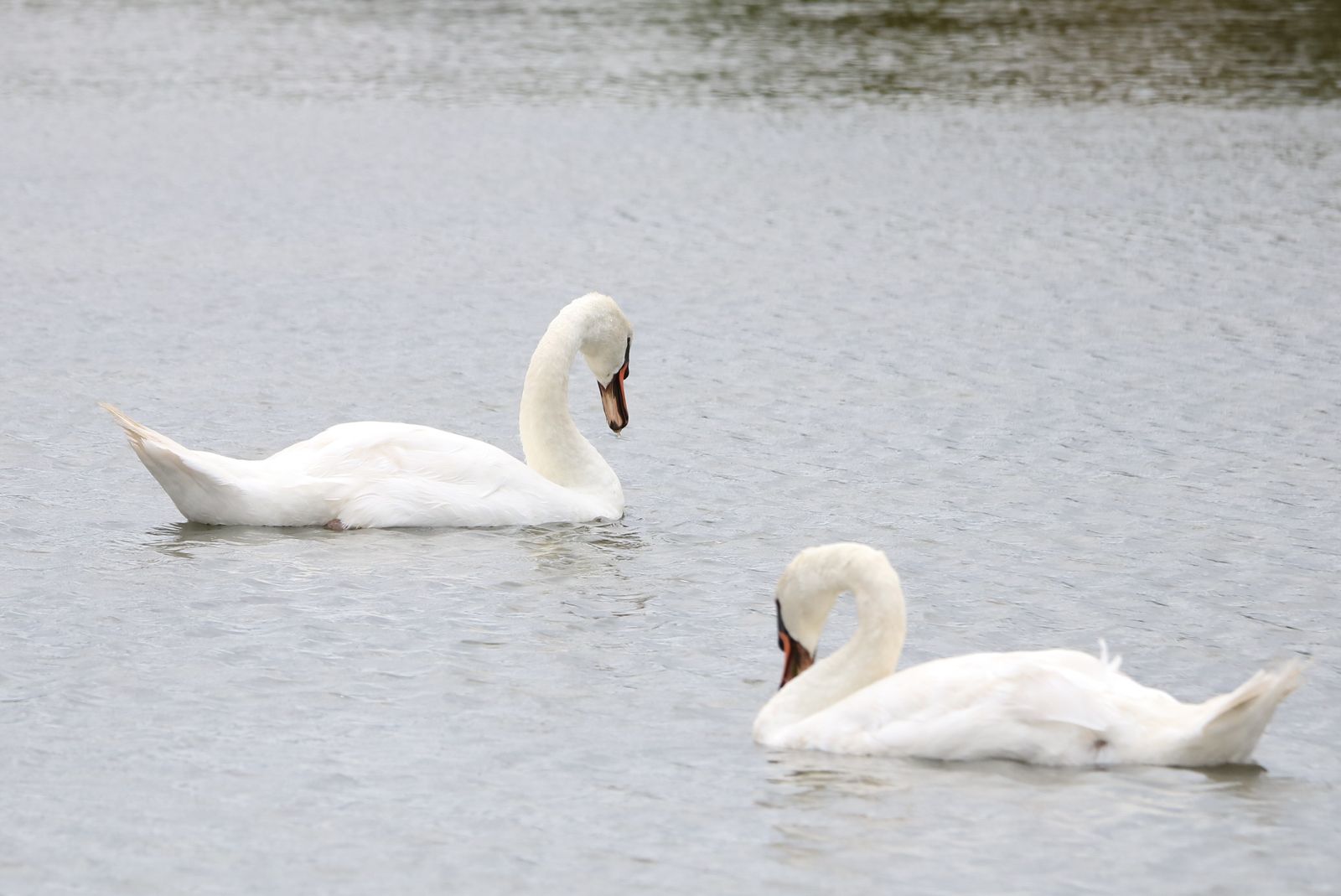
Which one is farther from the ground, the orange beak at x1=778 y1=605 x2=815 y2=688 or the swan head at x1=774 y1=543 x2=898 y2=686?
the swan head at x1=774 y1=543 x2=898 y2=686

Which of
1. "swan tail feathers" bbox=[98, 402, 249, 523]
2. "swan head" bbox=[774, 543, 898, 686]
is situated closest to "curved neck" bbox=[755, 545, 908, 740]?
"swan head" bbox=[774, 543, 898, 686]

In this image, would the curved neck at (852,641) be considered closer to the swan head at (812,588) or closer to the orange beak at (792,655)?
the swan head at (812,588)

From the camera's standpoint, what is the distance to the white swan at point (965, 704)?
316 inches

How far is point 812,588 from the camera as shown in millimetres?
8562

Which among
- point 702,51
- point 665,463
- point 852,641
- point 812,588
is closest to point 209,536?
point 665,463

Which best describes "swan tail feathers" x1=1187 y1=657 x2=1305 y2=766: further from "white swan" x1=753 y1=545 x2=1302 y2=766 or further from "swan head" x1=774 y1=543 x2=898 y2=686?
"swan head" x1=774 y1=543 x2=898 y2=686

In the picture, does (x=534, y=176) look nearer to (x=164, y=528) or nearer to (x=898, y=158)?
(x=898, y=158)

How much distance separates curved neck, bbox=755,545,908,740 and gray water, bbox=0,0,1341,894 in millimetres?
251

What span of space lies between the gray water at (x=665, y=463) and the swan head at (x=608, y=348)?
2.26 feet

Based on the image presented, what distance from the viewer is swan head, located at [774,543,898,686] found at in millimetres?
8453

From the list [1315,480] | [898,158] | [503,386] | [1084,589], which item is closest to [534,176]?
[898,158]

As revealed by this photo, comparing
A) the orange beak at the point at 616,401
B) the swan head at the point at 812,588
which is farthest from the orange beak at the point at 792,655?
the orange beak at the point at 616,401

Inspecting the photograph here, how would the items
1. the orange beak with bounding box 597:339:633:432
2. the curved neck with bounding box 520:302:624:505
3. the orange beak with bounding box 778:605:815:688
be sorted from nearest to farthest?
the orange beak with bounding box 778:605:815:688, the curved neck with bounding box 520:302:624:505, the orange beak with bounding box 597:339:633:432

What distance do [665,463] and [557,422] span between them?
5.27ft
